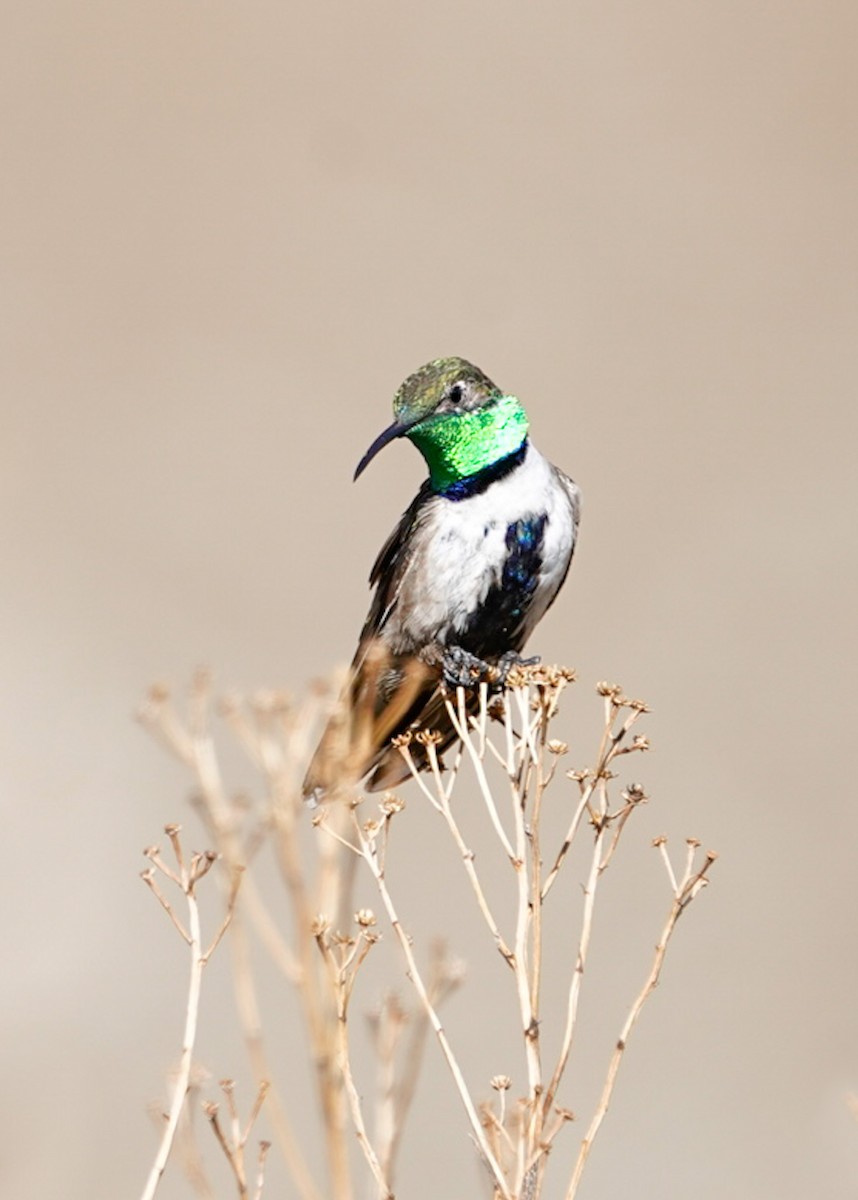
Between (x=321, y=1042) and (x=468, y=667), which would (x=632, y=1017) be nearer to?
(x=321, y=1042)

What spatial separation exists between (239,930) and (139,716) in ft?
0.57

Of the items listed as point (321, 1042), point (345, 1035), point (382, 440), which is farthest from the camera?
point (382, 440)

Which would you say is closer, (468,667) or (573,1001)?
(573,1001)

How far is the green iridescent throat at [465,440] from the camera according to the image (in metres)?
2.04

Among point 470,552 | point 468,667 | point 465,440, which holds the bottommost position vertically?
point 468,667

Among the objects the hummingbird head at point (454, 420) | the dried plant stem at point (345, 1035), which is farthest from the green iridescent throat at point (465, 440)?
the dried plant stem at point (345, 1035)

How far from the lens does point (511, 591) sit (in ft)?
6.72

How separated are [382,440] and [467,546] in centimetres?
20

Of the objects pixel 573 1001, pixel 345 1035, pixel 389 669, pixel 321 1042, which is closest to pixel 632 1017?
pixel 573 1001

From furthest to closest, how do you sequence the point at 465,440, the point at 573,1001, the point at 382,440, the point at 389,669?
the point at 389,669 < the point at 465,440 < the point at 382,440 < the point at 573,1001

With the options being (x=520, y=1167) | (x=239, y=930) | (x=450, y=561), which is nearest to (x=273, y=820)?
(x=239, y=930)

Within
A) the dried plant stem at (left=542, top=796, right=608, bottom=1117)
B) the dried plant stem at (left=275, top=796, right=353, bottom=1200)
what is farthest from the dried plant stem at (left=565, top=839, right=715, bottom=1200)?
the dried plant stem at (left=275, top=796, right=353, bottom=1200)

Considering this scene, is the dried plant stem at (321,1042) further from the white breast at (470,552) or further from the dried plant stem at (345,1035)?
the white breast at (470,552)

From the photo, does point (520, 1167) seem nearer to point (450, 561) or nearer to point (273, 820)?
point (273, 820)
